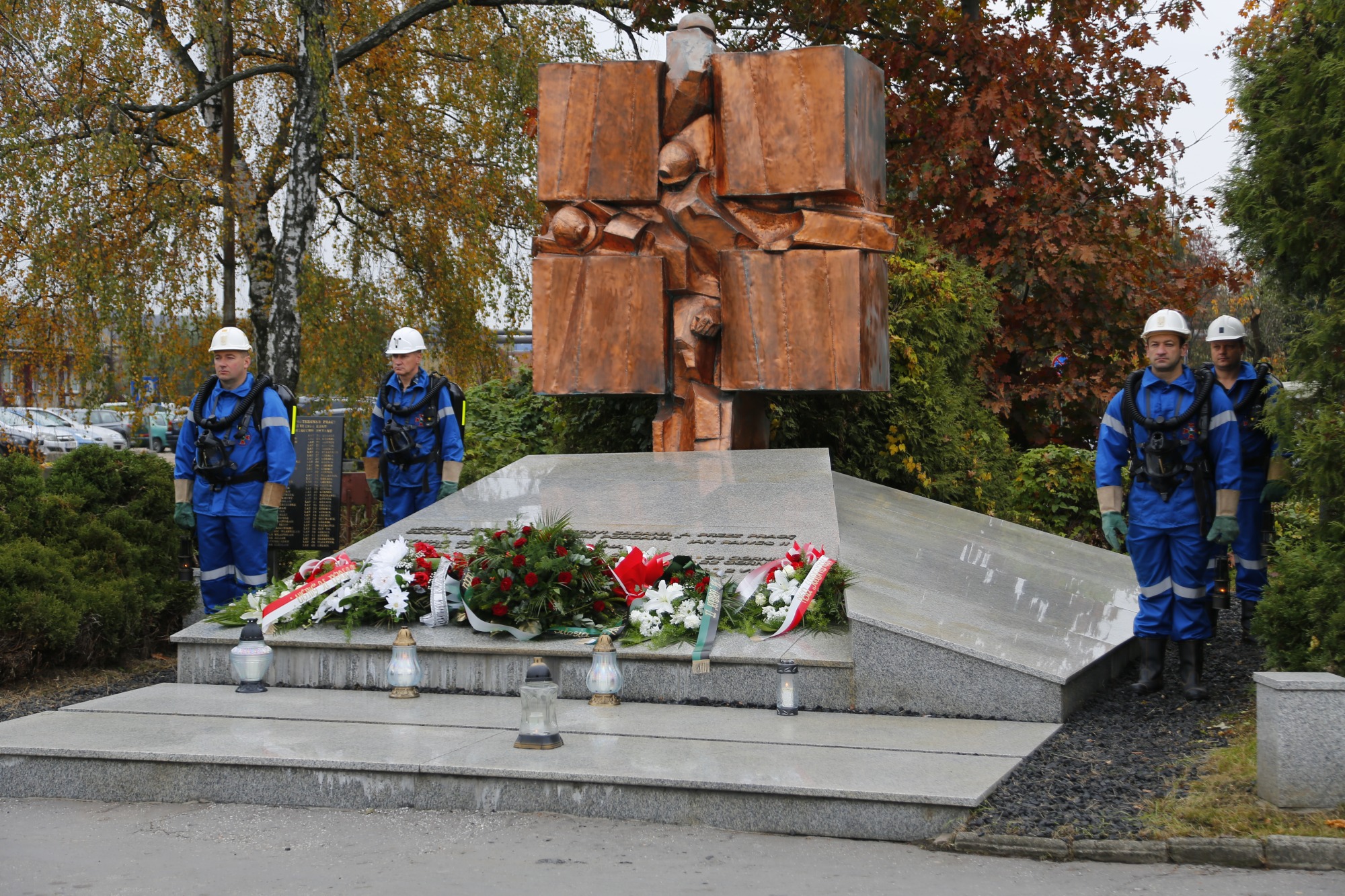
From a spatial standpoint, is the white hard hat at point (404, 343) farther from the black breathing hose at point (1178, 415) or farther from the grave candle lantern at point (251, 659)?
the black breathing hose at point (1178, 415)

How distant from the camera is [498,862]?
4.16 meters

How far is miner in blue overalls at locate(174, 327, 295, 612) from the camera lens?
793cm

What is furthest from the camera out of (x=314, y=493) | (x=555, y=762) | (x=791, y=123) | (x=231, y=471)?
(x=314, y=493)

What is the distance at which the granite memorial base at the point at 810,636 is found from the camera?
573cm

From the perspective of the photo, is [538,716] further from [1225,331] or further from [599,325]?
[599,325]

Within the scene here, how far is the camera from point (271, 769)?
494cm

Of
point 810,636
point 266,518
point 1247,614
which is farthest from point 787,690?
point 266,518

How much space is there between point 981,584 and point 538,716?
3.07 metres

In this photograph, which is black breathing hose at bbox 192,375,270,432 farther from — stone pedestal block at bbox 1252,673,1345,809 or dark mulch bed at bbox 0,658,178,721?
stone pedestal block at bbox 1252,673,1345,809

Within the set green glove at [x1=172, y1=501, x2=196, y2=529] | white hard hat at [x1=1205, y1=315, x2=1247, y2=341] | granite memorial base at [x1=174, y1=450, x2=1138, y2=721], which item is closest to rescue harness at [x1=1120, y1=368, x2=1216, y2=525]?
granite memorial base at [x1=174, y1=450, x2=1138, y2=721]

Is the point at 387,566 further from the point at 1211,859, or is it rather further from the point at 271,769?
the point at 1211,859

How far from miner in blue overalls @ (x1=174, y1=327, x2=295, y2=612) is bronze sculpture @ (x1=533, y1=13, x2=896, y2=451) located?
2360 millimetres

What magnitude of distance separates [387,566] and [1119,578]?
4568 millimetres

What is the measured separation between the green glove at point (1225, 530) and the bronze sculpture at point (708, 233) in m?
3.47
